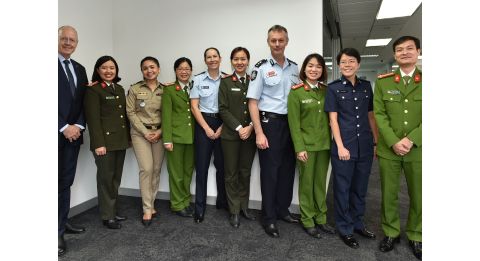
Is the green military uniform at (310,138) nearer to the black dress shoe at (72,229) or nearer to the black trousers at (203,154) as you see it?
the black trousers at (203,154)

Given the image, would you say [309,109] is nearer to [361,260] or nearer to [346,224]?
[346,224]

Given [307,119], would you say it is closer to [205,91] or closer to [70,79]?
[205,91]

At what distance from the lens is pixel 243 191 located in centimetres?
271

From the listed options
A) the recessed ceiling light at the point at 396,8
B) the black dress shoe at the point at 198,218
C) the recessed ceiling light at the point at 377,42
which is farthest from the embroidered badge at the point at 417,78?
the recessed ceiling light at the point at 377,42

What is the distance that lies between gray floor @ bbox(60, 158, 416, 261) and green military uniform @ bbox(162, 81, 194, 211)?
0.77 ft

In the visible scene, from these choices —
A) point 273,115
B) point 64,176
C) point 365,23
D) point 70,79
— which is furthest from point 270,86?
point 365,23

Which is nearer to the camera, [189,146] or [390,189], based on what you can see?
[390,189]

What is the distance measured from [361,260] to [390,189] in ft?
1.74

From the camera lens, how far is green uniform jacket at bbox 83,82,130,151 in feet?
7.68

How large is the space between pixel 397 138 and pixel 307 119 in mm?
635

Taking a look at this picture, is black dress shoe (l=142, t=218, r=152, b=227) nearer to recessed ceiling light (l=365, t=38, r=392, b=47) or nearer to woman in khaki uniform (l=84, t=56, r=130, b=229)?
woman in khaki uniform (l=84, t=56, r=130, b=229)

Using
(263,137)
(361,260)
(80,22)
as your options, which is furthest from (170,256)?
(80,22)

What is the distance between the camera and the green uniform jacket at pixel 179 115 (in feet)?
8.82
